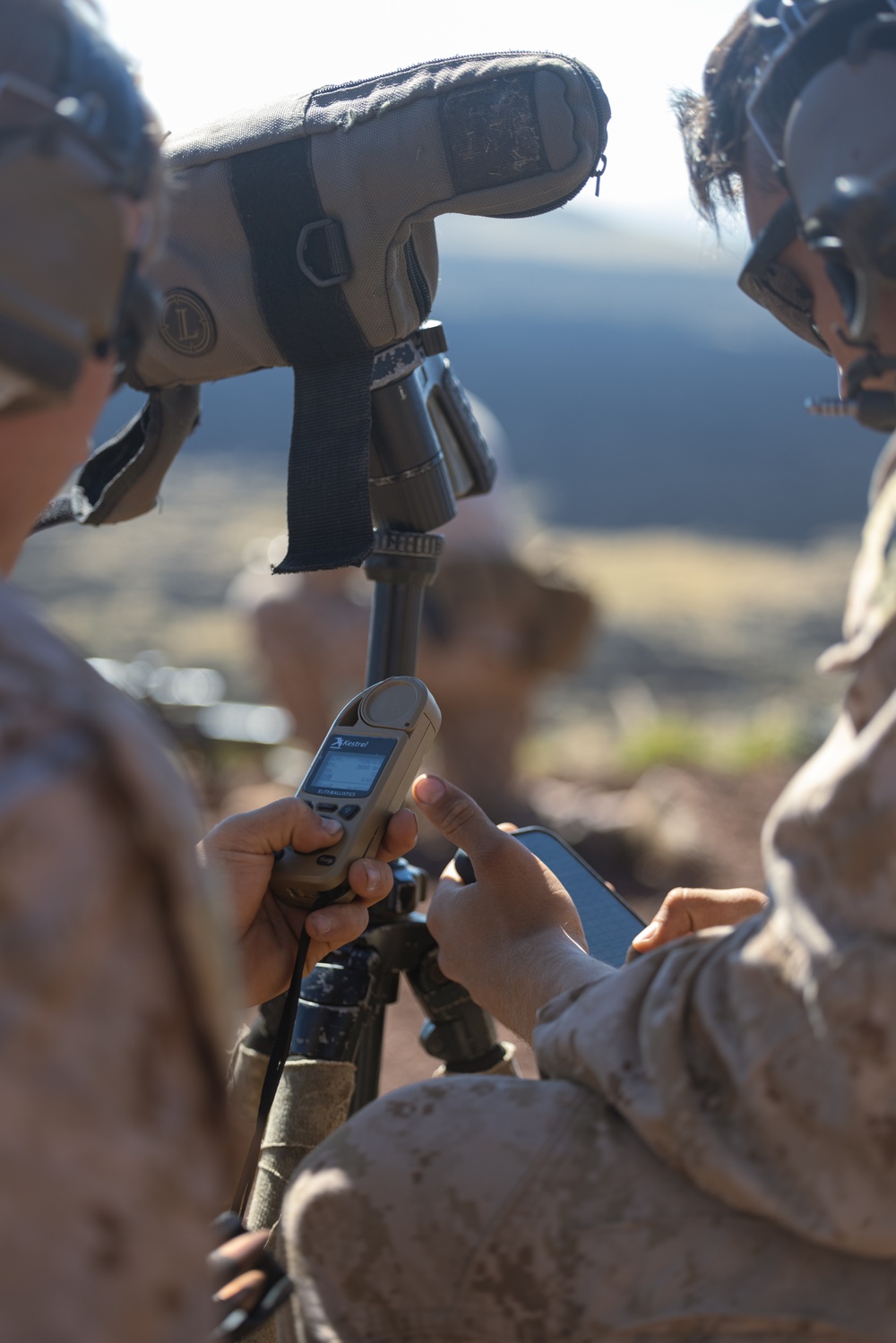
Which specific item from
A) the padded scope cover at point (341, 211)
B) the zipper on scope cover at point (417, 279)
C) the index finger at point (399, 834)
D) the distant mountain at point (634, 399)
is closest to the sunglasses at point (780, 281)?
the padded scope cover at point (341, 211)

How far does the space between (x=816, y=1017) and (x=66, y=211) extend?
700mm

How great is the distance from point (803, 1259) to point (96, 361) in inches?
30.3

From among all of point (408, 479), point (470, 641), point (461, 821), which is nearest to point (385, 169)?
point (408, 479)

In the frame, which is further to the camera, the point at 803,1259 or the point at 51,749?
the point at 803,1259

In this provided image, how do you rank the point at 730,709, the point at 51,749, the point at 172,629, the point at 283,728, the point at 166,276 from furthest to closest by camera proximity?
the point at 172,629
the point at 730,709
the point at 283,728
the point at 166,276
the point at 51,749

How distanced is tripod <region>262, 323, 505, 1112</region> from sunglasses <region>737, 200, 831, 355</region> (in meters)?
0.48

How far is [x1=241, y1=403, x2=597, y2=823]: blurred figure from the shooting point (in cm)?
517

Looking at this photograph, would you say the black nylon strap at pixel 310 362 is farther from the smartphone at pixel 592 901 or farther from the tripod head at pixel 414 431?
the smartphone at pixel 592 901

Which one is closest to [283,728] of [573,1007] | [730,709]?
[730,709]

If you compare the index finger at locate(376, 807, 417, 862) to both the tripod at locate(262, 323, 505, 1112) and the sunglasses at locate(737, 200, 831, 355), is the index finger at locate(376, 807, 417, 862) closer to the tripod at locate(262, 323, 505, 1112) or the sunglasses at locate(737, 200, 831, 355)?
the tripod at locate(262, 323, 505, 1112)

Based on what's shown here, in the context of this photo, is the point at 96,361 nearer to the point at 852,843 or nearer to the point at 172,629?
the point at 852,843

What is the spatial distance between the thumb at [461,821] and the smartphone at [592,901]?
0.19 m

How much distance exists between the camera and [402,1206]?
1.00m

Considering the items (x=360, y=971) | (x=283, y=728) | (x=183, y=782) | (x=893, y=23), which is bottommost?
(x=283, y=728)
